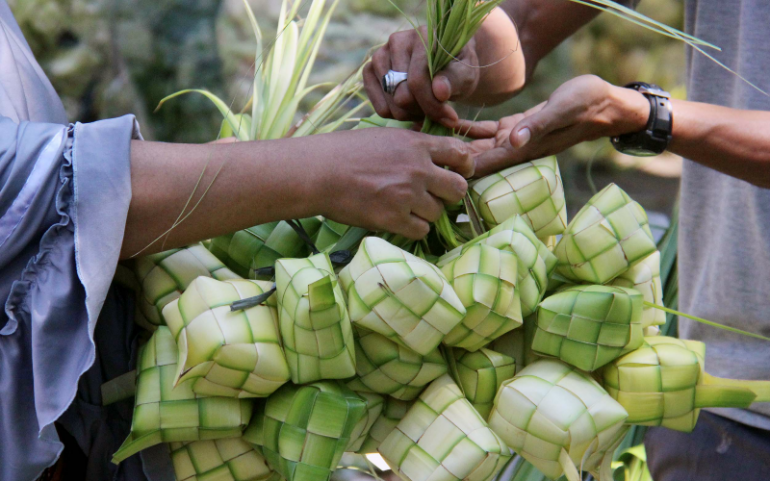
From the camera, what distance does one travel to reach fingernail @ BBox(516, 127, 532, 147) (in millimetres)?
769

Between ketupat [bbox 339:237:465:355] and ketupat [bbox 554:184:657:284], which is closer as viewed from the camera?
ketupat [bbox 339:237:465:355]

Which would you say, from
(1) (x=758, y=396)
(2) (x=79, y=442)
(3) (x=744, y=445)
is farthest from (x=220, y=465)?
Result: (3) (x=744, y=445)

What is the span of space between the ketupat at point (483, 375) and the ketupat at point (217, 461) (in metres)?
0.24

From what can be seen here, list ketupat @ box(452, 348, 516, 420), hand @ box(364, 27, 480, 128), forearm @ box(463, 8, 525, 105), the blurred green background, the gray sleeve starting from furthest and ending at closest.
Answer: the blurred green background < forearm @ box(463, 8, 525, 105) < hand @ box(364, 27, 480, 128) < ketupat @ box(452, 348, 516, 420) < the gray sleeve

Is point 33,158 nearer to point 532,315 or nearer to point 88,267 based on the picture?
point 88,267

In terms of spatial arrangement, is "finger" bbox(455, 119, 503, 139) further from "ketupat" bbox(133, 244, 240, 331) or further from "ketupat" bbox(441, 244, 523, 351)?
"ketupat" bbox(133, 244, 240, 331)

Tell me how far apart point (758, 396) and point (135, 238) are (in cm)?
68

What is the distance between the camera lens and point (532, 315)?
2.35ft

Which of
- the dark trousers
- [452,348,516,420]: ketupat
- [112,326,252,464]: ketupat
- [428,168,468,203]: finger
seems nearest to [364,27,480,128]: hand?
[428,168,468,203]: finger

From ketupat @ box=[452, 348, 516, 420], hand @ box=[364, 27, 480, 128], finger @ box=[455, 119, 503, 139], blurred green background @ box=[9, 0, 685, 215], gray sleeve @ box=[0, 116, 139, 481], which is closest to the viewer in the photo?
gray sleeve @ box=[0, 116, 139, 481]

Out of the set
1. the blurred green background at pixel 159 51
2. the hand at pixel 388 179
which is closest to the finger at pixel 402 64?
the hand at pixel 388 179

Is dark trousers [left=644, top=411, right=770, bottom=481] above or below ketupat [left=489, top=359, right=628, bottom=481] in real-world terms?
below

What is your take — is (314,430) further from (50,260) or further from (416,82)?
(416,82)

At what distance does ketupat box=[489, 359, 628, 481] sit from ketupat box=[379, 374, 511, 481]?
27 mm
